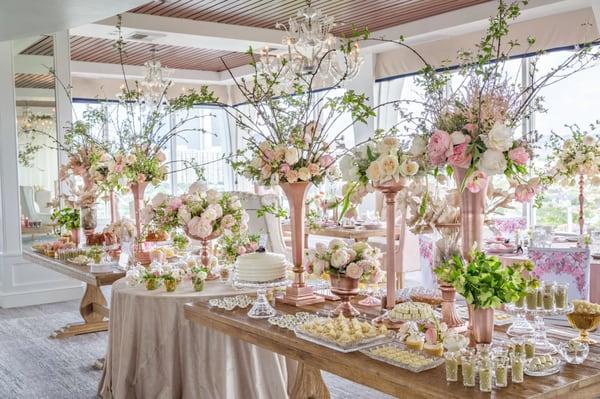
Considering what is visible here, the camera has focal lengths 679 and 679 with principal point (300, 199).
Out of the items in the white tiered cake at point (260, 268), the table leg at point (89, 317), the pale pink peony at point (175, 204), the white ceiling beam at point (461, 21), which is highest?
the white ceiling beam at point (461, 21)

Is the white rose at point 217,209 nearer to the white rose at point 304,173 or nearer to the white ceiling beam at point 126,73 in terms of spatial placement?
the white rose at point 304,173

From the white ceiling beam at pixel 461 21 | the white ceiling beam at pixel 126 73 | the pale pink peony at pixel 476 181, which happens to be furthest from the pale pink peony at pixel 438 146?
the white ceiling beam at pixel 126 73

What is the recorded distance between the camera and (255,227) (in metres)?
6.73

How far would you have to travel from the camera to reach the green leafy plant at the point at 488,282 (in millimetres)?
2012

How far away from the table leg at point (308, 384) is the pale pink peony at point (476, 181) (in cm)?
150

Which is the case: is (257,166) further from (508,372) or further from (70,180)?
(70,180)

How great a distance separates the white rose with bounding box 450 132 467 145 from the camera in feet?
7.24

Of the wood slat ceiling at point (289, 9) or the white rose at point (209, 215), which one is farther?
the wood slat ceiling at point (289, 9)

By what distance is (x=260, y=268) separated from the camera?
9.87ft

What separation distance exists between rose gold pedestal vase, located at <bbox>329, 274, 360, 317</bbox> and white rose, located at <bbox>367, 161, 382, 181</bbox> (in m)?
0.43

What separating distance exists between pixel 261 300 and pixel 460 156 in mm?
1116

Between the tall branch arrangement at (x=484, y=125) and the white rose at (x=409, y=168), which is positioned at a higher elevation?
the tall branch arrangement at (x=484, y=125)

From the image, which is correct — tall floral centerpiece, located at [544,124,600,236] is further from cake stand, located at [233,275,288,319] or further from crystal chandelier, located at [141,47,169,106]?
crystal chandelier, located at [141,47,169,106]

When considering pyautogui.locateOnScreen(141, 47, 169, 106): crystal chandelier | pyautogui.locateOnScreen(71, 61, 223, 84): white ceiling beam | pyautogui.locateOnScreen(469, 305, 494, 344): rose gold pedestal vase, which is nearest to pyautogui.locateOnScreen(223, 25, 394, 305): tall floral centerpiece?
pyautogui.locateOnScreen(469, 305, 494, 344): rose gold pedestal vase
